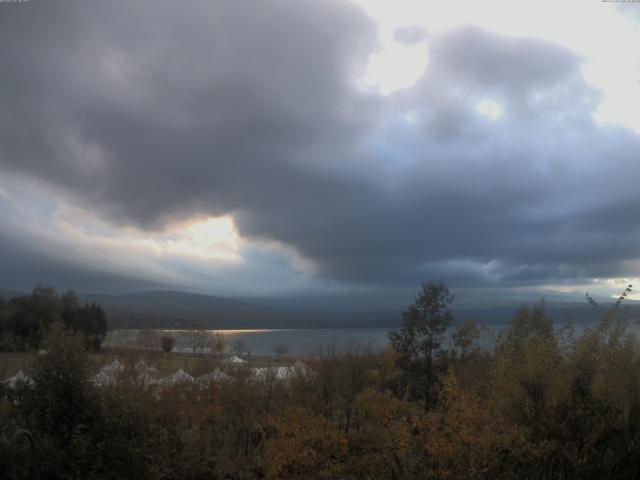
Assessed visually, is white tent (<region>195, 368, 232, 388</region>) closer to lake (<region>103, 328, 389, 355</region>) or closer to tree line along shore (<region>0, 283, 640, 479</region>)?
tree line along shore (<region>0, 283, 640, 479</region>)

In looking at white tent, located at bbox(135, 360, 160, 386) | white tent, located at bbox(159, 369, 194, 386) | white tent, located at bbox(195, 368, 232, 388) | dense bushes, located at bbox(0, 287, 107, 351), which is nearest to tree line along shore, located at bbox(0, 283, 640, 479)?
white tent, located at bbox(195, 368, 232, 388)

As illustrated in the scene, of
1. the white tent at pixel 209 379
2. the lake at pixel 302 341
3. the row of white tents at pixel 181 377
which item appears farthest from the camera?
the lake at pixel 302 341

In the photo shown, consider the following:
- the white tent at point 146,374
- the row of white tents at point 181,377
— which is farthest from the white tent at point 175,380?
the white tent at point 146,374

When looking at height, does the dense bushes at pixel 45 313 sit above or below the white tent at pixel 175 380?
above

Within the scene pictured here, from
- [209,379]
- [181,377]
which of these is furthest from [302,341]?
[209,379]

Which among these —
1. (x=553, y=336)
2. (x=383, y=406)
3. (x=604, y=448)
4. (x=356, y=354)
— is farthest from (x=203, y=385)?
(x=604, y=448)

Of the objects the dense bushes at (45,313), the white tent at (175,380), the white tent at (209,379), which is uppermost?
the dense bushes at (45,313)

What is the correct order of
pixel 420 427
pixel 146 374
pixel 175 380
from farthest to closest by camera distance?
1. pixel 175 380
2. pixel 146 374
3. pixel 420 427

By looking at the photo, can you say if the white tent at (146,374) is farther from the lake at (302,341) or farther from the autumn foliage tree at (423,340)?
the autumn foliage tree at (423,340)

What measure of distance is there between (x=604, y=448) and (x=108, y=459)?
912 centimetres

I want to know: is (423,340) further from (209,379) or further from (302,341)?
(302,341)

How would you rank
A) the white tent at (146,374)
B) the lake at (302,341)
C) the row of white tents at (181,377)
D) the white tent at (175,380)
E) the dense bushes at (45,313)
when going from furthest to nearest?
1. the dense bushes at (45,313)
2. the lake at (302,341)
3. the white tent at (146,374)
4. the white tent at (175,380)
5. the row of white tents at (181,377)

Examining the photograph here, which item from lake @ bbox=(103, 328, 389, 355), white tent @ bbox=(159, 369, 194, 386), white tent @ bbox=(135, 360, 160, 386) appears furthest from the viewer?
lake @ bbox=(103, 328, 389, 355)

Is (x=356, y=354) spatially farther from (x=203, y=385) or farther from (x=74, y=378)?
(x=74, y=378)
